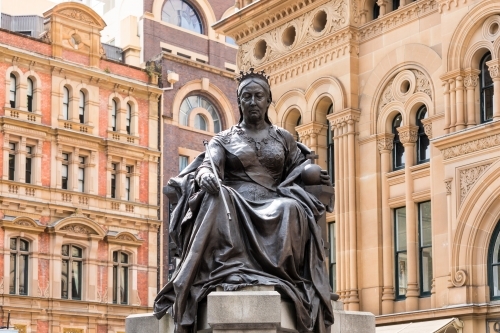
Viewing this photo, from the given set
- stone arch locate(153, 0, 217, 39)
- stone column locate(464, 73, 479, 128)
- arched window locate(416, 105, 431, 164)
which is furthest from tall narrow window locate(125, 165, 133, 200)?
stone column locate(464, 73, 479, 128)

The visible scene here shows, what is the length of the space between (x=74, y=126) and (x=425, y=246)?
21382 mm

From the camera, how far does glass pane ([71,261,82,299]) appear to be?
151 ft

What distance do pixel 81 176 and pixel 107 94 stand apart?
3.93m

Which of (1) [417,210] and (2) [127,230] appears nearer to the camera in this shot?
(1) [417,210]

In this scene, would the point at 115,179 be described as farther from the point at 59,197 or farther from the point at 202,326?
the point at 202,326

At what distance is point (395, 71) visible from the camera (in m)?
31.0

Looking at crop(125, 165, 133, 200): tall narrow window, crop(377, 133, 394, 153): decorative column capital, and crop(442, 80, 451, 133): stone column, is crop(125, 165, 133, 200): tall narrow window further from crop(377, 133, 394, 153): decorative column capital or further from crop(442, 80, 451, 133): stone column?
crop(442, 80, 451, 133): stone column

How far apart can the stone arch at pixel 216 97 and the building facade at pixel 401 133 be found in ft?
54.0

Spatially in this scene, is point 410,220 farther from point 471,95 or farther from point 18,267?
point 18,267

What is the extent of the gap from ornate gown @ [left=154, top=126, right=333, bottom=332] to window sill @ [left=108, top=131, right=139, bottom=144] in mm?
38800

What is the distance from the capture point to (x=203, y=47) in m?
55.3

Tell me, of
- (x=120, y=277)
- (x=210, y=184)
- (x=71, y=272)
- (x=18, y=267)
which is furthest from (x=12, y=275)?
(x=210, y=184)

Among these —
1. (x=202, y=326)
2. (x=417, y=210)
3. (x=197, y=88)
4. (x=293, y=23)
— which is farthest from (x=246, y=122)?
(x=197, y=88)

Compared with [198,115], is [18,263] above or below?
below
